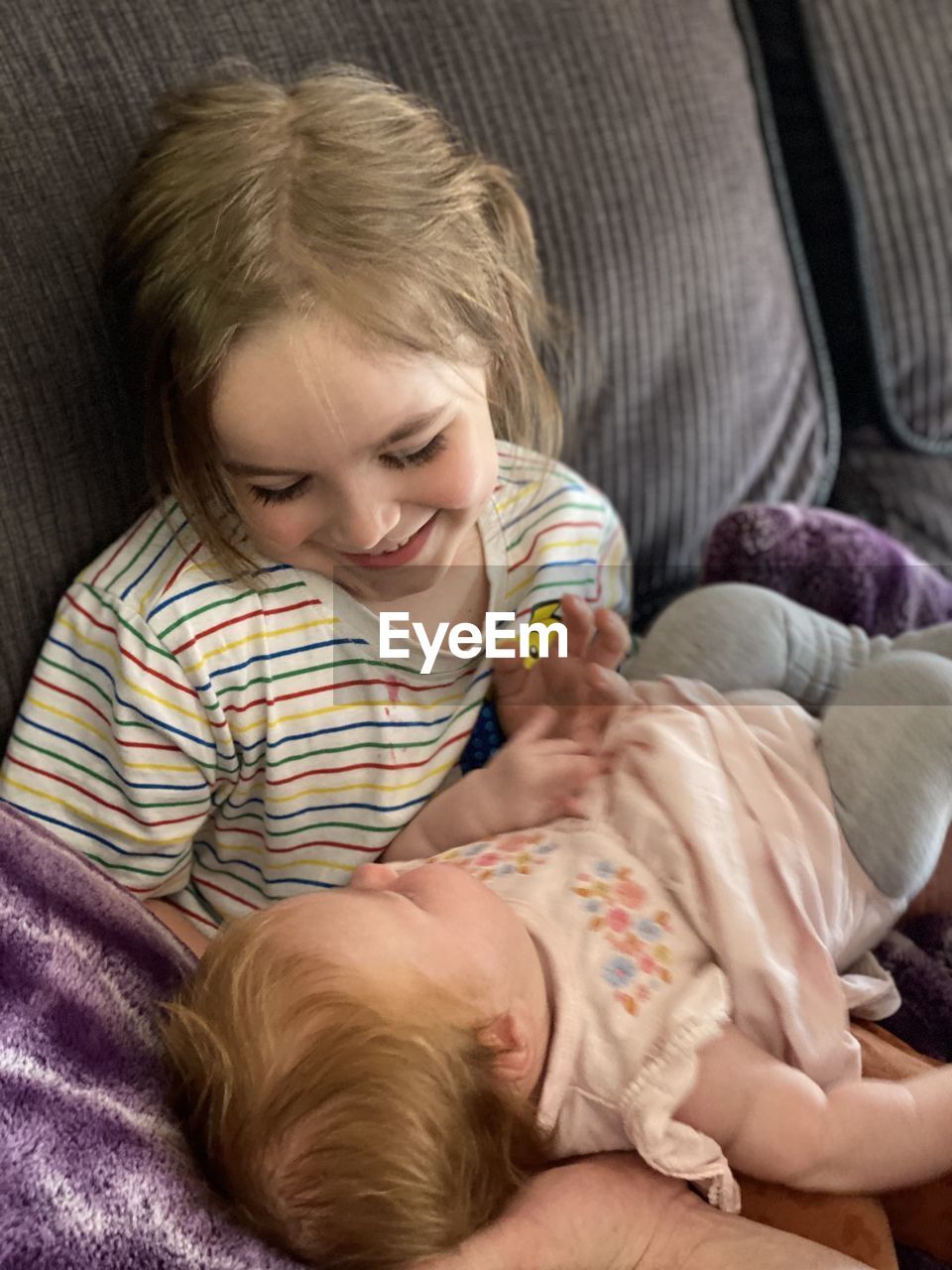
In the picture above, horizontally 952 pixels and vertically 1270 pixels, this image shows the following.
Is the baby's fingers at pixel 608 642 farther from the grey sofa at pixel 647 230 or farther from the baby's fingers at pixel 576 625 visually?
the grey sofa at pixel 647 230

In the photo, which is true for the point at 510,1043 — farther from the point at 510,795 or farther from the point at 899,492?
the point at 899,492

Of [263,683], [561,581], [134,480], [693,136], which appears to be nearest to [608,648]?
[561,581]

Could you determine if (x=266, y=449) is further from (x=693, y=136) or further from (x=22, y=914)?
(x=693, y=136)

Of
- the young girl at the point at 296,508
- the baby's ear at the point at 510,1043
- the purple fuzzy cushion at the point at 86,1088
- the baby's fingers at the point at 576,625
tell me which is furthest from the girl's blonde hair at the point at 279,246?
the baby's ear at the point at 510,1043

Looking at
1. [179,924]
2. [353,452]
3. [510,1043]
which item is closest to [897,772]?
[510,1043]

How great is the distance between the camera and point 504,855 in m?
0.85

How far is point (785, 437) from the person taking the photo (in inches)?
48.7

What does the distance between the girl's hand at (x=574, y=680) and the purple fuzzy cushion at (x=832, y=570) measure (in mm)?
188

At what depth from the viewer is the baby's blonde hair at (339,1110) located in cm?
68

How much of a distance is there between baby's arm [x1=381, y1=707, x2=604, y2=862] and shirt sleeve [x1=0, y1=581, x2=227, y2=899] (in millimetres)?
152

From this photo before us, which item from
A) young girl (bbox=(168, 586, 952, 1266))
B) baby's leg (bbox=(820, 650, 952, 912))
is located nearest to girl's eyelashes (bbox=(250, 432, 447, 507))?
young girl (bbox=(168, 586, 952, 1266))

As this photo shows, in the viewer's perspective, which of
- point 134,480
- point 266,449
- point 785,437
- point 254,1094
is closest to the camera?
point 254,1094

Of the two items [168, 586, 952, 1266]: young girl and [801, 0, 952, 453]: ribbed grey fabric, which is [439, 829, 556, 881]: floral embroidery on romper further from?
[801, 0, 952, 453]: ribbed grey fabric

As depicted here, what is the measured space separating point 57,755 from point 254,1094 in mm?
295
